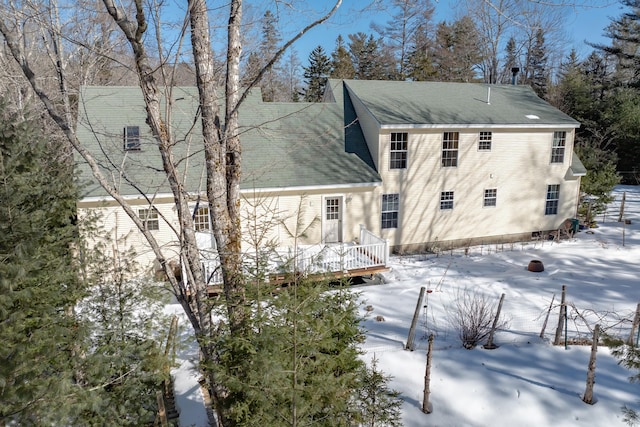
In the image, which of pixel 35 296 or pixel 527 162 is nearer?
pixel 35 296

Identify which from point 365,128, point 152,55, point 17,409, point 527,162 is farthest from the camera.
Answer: point 527,162

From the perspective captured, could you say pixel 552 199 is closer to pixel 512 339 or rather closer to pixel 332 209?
pixel 332 209

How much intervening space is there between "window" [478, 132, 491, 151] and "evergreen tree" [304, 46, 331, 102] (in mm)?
19795

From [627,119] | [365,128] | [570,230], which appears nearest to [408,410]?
[365,128]

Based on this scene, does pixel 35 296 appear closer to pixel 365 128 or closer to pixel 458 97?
pixel 365 128

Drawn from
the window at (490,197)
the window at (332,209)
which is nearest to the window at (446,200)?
the window at (490,197)

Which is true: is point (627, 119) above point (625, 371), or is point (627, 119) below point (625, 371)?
above

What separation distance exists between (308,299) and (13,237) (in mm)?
3880

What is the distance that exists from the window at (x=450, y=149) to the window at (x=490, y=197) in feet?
6.13

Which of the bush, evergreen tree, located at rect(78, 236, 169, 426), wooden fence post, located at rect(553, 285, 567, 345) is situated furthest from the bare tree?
wooden fence post, located at rect(553, 285, 567, 345)

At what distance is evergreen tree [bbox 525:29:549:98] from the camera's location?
110 ft

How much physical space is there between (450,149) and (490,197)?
8.54ft

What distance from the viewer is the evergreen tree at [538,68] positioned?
110 ft

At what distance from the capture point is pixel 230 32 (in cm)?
440
